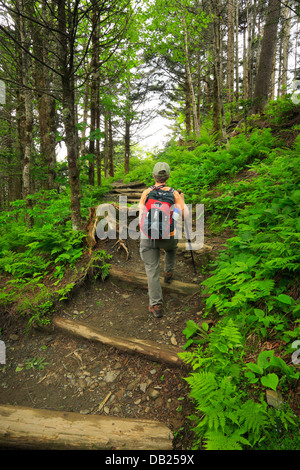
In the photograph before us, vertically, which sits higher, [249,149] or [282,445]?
[249,149]

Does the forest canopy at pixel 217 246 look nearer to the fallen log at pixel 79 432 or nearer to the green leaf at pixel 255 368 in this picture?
the green leaf at pixel 255 368

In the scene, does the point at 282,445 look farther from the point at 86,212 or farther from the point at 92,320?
the point at 86,212

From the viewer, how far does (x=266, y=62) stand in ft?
28.0

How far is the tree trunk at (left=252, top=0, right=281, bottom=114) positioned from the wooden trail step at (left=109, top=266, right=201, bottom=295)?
8.19 metres

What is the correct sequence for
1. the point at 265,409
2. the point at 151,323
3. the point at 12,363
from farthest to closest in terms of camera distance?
the point at 151,323, the point at 12,363, the point at 265,409

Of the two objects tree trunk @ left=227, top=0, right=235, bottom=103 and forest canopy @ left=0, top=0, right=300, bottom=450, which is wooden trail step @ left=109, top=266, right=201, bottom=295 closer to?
forest canopy @ left=0, top=0, right=300, bottom=450

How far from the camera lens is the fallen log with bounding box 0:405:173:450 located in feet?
6.75

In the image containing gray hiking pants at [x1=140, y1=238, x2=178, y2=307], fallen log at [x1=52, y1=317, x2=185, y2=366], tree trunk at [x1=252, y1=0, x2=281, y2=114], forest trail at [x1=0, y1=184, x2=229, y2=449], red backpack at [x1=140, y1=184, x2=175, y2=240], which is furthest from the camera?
tree trunk at [x1=252, y1=0, x2=281, y2=114]

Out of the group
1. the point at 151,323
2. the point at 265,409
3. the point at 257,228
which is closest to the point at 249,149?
the point at 257,228

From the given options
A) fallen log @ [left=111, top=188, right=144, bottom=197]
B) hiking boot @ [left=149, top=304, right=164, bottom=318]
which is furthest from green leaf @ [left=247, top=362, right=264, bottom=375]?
fallen log @ [left=111, top=188, right=144, bottom=197]

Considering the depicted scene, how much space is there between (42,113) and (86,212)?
5.69 m

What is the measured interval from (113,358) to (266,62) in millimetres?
10940
